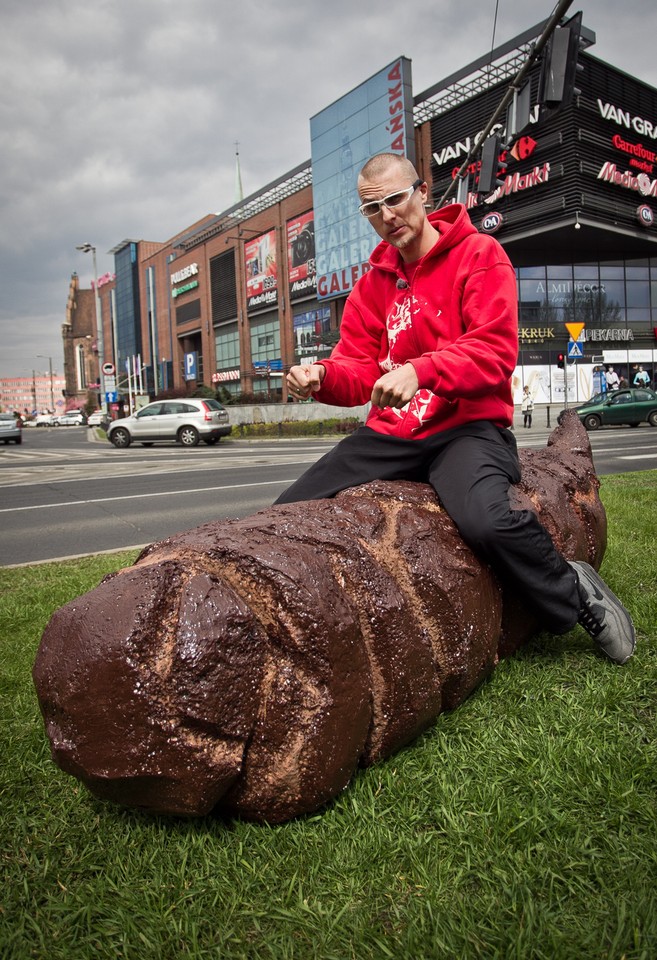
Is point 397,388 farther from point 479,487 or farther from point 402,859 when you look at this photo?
point 402,859

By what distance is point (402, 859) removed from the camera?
165 cm

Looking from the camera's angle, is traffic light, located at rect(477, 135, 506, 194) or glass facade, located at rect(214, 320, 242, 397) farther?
glass facade, located at rect(214, 320, 242, 397)

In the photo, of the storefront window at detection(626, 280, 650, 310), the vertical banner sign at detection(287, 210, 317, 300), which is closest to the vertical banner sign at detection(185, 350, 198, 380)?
the vertical banner sign at detection(287, 210, 317, 300)

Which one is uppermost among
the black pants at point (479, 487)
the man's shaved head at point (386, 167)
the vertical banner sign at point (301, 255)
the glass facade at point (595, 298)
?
the vertical banner sign at point (301, 255)

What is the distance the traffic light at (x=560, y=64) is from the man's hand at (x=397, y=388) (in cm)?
1003

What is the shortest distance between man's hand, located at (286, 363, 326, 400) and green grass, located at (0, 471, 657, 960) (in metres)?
1.39

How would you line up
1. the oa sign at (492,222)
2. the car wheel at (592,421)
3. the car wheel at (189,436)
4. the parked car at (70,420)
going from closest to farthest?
the car wheel at (189,436) → the car wheel at (592,421) → the oa sign at (492,222) → the parked car at (70,420)

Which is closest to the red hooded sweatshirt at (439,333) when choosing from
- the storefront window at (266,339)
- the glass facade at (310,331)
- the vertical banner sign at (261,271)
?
the glass facade at (310,331)

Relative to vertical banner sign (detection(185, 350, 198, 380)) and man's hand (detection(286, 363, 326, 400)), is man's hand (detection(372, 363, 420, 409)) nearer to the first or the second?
man's hand (detection(286, 363, 326, 400))

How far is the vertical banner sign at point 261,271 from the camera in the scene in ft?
155

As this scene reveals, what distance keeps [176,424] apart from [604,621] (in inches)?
853

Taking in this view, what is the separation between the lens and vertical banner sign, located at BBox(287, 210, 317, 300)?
Answer: 42844 mm

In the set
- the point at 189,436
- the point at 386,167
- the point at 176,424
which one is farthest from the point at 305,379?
the point at 176,424

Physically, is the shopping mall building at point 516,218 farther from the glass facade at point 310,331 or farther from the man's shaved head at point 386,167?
the man's shaved head at point 386,167
